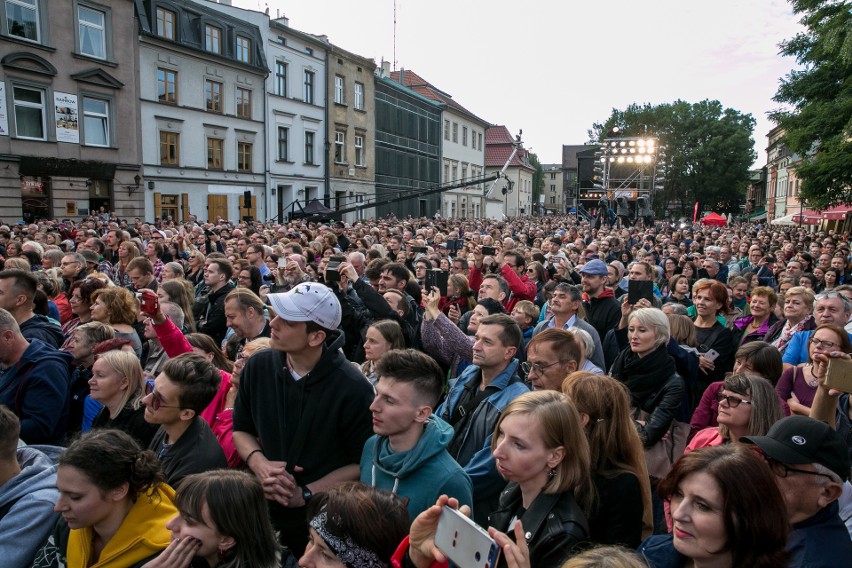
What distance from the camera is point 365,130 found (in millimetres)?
39812

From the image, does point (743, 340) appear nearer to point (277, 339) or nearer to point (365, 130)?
point (277, 339)

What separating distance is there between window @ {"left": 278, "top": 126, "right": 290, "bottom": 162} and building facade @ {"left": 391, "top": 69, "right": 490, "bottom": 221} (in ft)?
60.6

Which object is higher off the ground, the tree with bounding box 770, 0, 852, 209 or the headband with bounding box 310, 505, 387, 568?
the tree with bounding box 770, 0, 852, 209

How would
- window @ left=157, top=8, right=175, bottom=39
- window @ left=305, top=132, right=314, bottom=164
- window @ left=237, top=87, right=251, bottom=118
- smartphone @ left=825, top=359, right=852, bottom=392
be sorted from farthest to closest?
window @ left=305, top=132, right=314, bottom=164 < window @ left=237, top=87, right=251, bottom=118 < window @ left=157, top=8, right=175, bottom=39 < smartphone @ left=825, top=359, right=852, bottom=392

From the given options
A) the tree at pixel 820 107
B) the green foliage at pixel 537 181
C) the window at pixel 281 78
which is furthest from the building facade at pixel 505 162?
the tree at pixel 820 107

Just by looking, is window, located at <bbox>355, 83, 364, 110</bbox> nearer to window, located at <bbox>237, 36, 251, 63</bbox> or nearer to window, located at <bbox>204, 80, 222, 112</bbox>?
window, located at <bbox>237, 36, 251, 63</bbox>

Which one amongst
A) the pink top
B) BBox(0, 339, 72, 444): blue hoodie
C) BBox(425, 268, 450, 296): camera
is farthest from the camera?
BBox(425, 268, 450, 296): camera

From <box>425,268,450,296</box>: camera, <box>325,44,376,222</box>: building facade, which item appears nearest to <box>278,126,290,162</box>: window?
<box>325,44,376,222</box>: building facade

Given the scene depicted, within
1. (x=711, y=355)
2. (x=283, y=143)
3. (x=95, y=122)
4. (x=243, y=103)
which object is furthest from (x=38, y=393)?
(x=283, y=143)

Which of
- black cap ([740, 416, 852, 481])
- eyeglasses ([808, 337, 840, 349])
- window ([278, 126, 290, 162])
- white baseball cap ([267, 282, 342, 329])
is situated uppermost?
window ([278, 126, 290, 162])

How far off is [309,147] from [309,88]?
328 cm

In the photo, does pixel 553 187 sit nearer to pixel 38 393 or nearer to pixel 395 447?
pixel 38 393

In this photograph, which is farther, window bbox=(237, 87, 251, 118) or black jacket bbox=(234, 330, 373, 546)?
window bbox=(237, 87, 251, 118)

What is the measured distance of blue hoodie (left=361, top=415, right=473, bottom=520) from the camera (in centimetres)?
261
